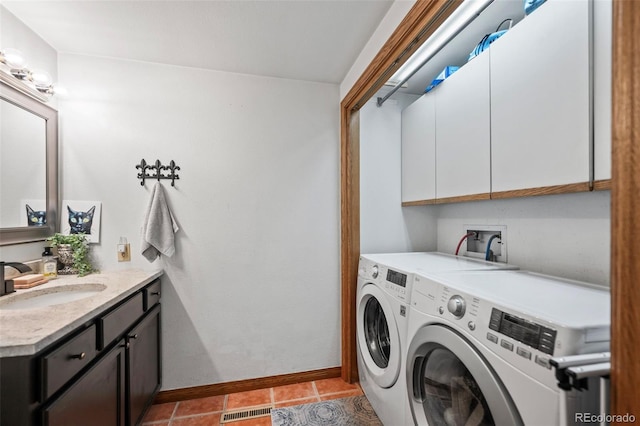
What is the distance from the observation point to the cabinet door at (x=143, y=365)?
142 centimetres

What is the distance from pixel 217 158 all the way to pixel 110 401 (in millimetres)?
1483

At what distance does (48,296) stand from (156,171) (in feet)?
2.98

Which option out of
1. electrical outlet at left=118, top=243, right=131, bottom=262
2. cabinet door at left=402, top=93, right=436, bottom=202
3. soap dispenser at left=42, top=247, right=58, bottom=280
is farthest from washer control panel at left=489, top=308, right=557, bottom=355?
soap dispenser at left=42, top=247, right=58, bottom=280

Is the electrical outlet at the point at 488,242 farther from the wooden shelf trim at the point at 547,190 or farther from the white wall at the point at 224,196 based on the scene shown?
the white wall at the point at 224,196

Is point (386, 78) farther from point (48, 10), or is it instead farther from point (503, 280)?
point (48, 10)

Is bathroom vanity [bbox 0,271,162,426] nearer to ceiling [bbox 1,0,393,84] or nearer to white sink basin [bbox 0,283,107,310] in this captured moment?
white sink basin [bbox 0,283,107,310]

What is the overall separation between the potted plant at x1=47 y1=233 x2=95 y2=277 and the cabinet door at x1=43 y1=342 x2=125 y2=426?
2.29ft

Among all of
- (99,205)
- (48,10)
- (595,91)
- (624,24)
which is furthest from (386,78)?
(99,205)

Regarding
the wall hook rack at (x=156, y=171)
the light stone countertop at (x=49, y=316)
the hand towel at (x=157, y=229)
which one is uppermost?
the wall hook rack at (x=156, y=171)

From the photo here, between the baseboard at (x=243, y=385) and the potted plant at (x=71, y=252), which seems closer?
the potted plant at (x=71, y=252)

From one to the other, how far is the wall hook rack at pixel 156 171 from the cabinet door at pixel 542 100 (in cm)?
200

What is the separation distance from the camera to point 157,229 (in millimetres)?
1816

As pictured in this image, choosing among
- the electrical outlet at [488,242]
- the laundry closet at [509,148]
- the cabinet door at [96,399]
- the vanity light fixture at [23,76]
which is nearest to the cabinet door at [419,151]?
the laundry closet at [509,148]
